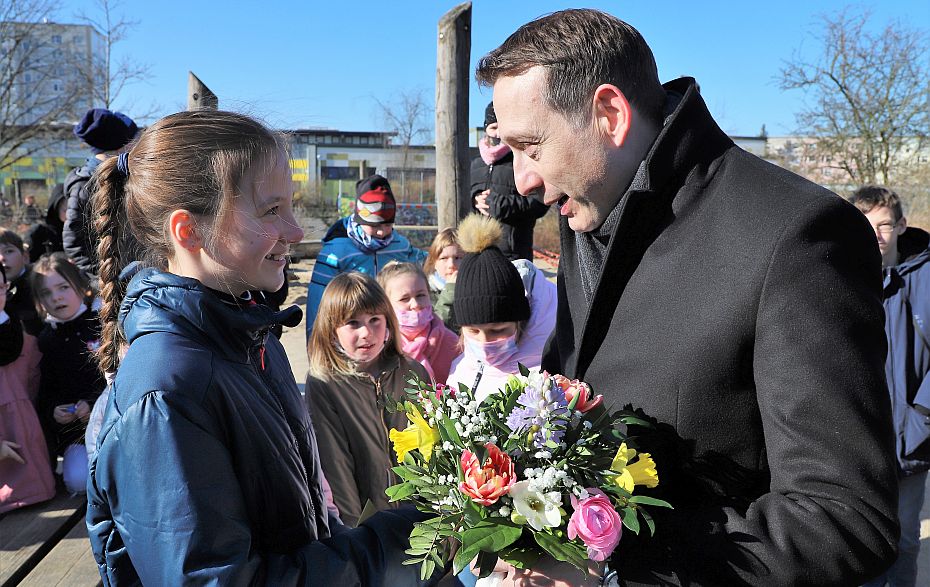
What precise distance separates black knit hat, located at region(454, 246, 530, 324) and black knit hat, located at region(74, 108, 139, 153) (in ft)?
9.16

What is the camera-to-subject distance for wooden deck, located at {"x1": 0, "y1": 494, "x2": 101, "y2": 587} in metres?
2.64

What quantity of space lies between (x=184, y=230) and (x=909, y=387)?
11.4 ft

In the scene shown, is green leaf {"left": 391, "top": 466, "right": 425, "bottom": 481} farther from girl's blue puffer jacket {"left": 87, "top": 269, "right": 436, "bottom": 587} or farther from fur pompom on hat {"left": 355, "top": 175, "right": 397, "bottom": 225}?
fur pompom on hat {"left": 355, "top": 175, "right": 397, "bottom": 225}

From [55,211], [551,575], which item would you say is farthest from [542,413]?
[55,211]

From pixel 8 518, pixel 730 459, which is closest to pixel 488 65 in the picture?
pixel 730 459

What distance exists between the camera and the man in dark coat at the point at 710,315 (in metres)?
1.29

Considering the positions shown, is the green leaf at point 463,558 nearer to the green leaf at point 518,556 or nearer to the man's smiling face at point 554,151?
the green leaf at point 518,556

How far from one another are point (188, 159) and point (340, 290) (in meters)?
1.86

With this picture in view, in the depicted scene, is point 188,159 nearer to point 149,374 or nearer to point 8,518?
point 149,374

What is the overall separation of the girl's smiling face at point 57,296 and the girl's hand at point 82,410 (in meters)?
0.63

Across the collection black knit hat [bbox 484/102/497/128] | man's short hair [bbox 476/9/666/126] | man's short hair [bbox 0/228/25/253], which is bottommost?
man's short hair [bbox 0/228/25/253]

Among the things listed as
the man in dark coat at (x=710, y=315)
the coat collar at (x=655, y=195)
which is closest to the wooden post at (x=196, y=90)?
the man in dark coat at (x=710, y=315)

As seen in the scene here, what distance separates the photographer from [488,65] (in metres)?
1.79

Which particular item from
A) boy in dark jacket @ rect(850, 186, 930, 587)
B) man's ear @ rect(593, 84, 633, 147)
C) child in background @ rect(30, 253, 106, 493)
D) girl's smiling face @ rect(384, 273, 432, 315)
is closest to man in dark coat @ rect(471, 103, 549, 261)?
girl's smiling face @ rect(384, 273, 432, 315)
